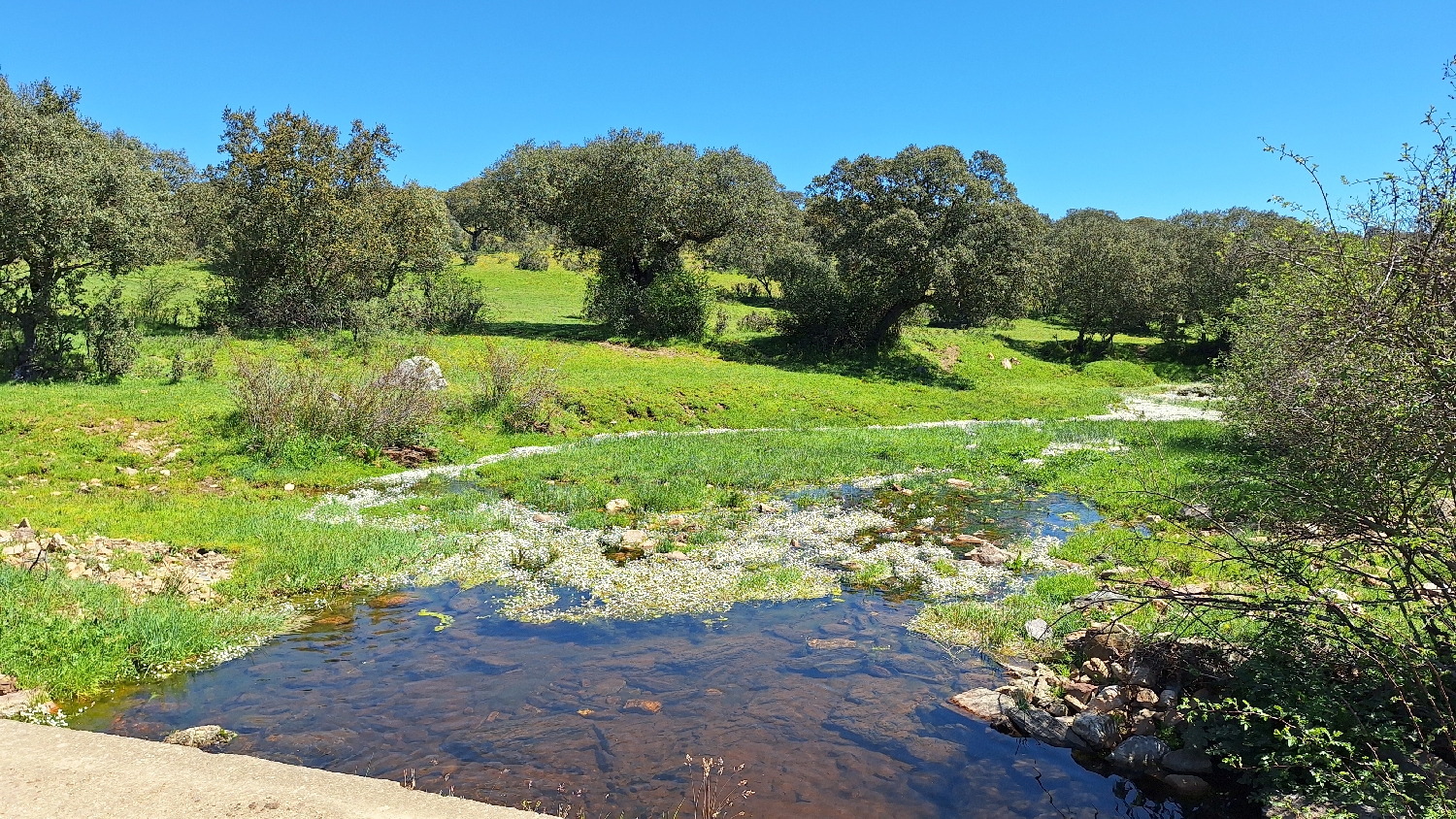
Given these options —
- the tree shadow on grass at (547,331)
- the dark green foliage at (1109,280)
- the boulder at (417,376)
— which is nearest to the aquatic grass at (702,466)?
the boulder at (417,376)

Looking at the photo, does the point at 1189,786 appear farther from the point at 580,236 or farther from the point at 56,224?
the point at 580,236

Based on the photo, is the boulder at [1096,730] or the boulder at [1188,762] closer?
the boulder at [1188,762]

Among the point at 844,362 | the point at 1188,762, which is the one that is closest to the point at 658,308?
the point at 844,362

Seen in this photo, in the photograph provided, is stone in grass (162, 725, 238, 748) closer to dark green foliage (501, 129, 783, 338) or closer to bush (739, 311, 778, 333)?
dark green foliage (501, 129, 783, 338)

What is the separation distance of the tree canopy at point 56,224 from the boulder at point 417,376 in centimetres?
965

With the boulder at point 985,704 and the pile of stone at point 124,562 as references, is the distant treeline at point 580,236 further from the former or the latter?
the boulder at point 985,704

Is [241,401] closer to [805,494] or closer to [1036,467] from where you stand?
[805,494]

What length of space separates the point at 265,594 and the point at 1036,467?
18397 millimetres

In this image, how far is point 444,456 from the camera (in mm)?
23281

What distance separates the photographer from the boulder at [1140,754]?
8.14m

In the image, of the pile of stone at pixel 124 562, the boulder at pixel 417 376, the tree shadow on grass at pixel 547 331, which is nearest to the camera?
the pile of stone at pixel 124 562

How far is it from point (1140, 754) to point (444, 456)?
19351 mm

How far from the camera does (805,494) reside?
800 inches

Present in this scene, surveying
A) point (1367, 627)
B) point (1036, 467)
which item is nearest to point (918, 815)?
point (1367, 627)
